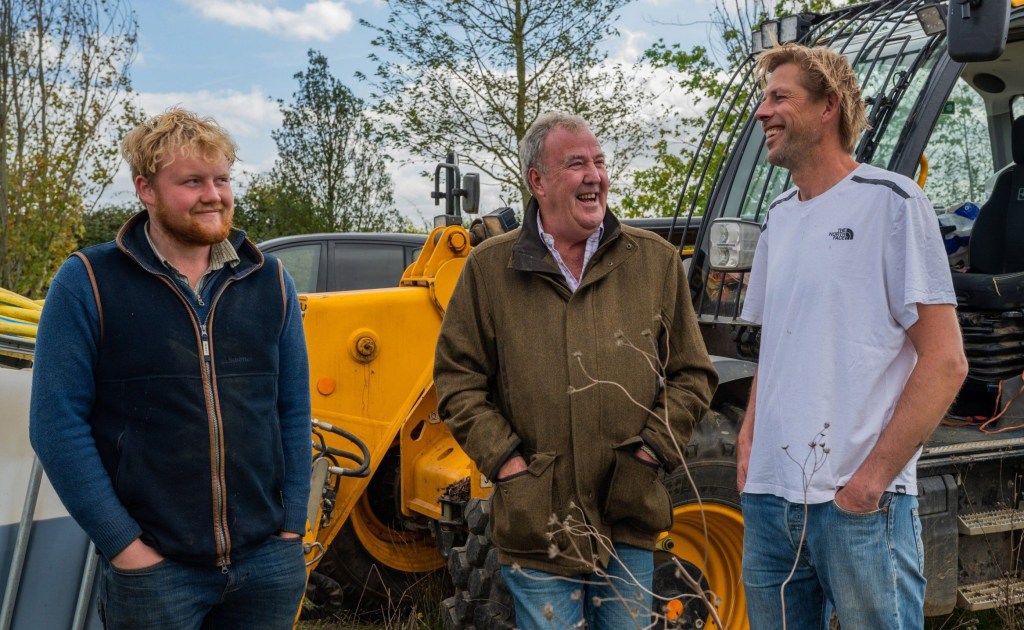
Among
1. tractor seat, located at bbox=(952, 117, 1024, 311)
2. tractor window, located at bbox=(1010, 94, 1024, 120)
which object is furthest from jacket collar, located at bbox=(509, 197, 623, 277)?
tractor window, located at bbox=(1010, 94, 1024, 120)

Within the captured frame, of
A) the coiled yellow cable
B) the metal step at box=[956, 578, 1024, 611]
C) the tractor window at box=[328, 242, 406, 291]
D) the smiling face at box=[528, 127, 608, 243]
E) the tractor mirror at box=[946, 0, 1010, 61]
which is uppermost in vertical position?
the tractor mirror at box=[946, 0, 1010, 61]

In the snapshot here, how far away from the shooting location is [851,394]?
2.51m

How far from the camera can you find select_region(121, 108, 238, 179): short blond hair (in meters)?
2.61

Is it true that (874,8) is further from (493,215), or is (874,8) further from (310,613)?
(310,613)

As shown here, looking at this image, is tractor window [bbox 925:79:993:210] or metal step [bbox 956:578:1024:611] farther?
tractor window [bbox 925:79:993:210]

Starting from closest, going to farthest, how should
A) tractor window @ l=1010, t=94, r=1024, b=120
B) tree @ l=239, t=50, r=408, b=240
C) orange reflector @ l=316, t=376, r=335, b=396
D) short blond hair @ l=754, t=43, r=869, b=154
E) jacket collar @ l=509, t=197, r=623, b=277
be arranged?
short blond hair @ l=754, t=43, r=869, b=154
jacket collar @ l=509, t=197, r=623, b=277
orange reflector @ l=316, t=376, r=335, b=396
tractor window @ l=1010, t=94, r=1024, b=120
tree @ l=239, t=50, r=408, b=240

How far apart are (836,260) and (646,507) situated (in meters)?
0.77

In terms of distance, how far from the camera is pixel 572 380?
273 cm

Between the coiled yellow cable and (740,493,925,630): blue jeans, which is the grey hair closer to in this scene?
(740,493,925,630): blue jeans

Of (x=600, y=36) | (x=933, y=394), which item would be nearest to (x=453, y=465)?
(x=933, y=394)

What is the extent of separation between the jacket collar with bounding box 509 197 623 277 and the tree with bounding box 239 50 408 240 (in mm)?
17758

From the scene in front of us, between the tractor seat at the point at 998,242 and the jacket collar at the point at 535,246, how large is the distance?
7.17 ft

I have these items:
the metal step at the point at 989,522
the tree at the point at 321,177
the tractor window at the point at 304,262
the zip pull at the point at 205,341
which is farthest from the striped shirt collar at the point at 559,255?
the tree at the point at 321,177

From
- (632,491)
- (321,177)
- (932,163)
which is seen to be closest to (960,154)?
(932,163)
